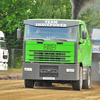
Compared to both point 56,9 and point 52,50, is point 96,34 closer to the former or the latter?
point 52,50

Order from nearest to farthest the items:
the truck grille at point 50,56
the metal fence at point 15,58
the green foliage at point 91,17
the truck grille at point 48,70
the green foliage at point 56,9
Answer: the truck grille at point 50,56 < the truck grille at point 48,70 < the metal fence at point 15,58 < the green foliage at point 56,9 < the green foliage at point 91,17

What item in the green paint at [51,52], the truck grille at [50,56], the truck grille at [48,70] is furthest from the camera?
the truck grille at [48,70]

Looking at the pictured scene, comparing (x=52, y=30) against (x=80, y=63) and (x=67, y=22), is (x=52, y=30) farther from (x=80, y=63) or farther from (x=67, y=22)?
(x=80, y=63)

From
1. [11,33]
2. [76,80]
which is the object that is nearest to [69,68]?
[76,80]

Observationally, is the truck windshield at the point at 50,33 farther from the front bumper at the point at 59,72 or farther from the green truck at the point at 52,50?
the front bumper at the point at 59,72

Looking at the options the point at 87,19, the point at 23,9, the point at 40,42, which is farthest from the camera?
the point at 87,19

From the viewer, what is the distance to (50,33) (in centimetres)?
1579

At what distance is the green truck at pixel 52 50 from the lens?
51.2ft

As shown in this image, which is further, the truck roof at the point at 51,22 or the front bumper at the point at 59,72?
the truck roof at the point at 51,22

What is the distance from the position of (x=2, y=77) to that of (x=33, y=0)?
11.5 m

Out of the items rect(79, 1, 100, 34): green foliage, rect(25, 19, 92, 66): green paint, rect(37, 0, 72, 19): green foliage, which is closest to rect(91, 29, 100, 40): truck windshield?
rect(25, 19, 92, 66): green paint

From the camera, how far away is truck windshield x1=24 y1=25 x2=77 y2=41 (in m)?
15.7

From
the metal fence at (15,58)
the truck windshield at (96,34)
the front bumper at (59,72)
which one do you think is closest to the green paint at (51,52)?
the front bumper at (59,72)

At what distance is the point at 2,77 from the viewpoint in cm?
2534
